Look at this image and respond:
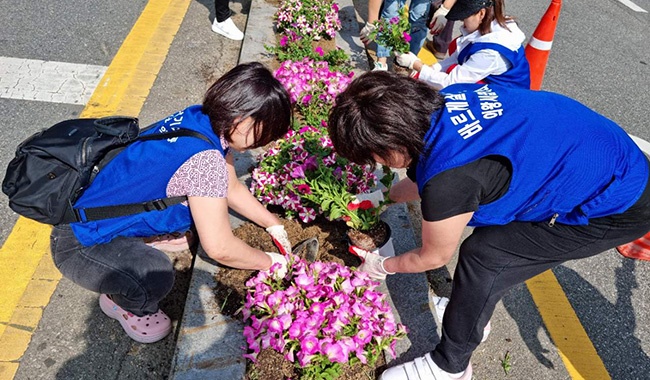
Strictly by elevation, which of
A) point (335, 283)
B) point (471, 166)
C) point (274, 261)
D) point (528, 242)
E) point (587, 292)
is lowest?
point (587, 292)

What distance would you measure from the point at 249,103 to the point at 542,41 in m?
3.05

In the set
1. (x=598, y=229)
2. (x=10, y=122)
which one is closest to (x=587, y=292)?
(x=598, y=229)

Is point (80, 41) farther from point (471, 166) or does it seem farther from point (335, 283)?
point (471, 166)

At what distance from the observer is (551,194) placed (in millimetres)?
1670

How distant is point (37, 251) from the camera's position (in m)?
2.69

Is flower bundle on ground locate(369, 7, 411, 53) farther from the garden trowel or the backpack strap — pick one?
the backpack strap

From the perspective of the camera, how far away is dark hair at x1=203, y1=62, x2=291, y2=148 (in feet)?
5.89

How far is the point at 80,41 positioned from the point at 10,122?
1.33 m

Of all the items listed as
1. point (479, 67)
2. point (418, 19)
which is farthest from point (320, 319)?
point (418, 19)

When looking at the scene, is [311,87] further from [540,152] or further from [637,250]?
[637,250]

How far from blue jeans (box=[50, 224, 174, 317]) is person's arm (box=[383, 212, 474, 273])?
107 cm

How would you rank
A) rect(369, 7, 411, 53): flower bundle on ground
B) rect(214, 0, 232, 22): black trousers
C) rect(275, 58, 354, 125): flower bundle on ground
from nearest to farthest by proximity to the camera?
rect(275, 58, 354, 125): flower bundle on ground → rect(369, 7, 411, 53): flower bundle on ground → rect(214, 0, 232, 22): black trousers

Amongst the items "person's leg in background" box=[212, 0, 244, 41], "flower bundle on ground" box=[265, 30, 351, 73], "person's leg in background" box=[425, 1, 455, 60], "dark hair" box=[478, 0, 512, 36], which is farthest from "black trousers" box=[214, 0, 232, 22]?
"dark hair" box=[478, 0, 512, 36]

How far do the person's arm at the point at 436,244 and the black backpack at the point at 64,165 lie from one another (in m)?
0.90
